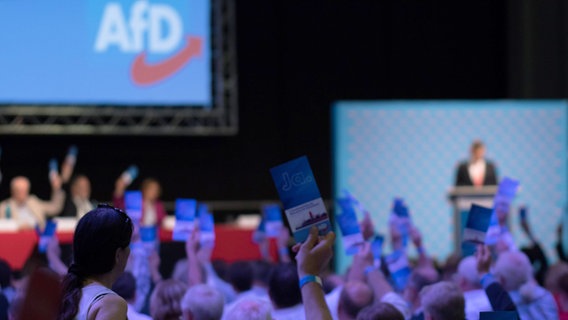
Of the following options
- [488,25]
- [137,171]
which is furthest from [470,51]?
[137,171]

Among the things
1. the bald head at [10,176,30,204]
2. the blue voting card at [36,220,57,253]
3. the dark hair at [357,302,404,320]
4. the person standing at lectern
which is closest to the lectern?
the person standing at lectern

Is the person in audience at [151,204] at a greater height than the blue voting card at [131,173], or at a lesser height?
lesser

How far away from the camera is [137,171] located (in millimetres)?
11070

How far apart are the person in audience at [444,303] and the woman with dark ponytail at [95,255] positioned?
3.95 feet

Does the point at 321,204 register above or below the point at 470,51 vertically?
below

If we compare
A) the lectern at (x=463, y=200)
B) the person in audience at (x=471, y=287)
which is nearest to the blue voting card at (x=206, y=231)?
the person in audience at (x=471, y=287)

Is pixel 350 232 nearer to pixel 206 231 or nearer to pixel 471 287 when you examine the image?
pixel 471 287

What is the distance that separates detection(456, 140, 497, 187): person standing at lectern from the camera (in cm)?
983

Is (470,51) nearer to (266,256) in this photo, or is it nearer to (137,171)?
(137,171)

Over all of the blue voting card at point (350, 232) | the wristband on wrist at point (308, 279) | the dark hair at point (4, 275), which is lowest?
the dark hair at point (4, 275)

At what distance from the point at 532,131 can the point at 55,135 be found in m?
5.28

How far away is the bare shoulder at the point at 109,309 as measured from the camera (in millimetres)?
2113

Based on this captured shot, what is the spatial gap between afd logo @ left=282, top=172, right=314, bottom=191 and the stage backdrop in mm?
7888

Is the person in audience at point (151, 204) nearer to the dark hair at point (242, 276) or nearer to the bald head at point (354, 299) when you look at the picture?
the dark hair at point (242, 276)
